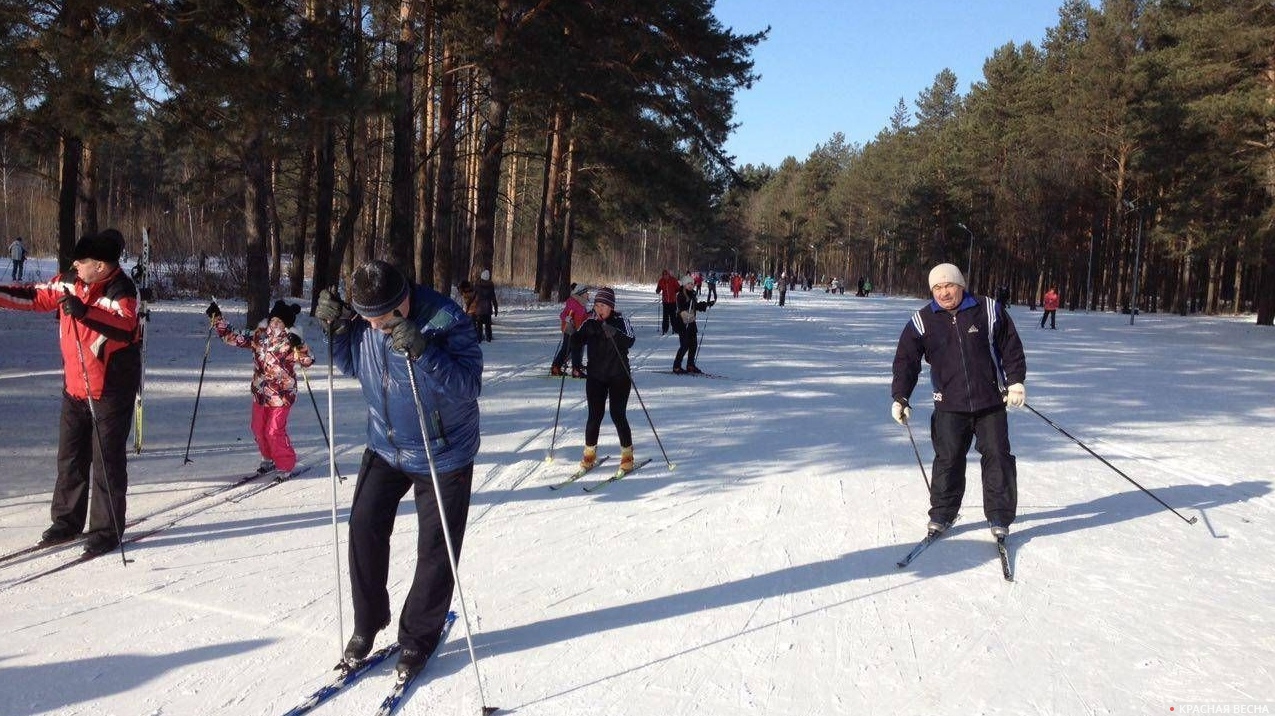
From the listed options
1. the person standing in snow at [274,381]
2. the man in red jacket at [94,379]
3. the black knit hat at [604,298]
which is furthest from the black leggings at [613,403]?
the man in red jacket at [94,379]

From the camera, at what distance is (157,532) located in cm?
564

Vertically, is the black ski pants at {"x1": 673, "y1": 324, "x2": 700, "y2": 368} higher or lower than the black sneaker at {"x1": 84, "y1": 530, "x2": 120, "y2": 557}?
higher

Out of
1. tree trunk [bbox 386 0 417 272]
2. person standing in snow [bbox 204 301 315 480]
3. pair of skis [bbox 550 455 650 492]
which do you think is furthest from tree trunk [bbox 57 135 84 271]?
pair of skis [bbox 550 455 650 492]

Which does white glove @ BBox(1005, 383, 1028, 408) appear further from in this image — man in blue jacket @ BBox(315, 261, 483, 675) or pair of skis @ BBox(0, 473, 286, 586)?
pair of skis @ BBox(0, 473, 286, 586)

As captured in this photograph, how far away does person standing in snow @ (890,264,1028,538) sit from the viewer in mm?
5656

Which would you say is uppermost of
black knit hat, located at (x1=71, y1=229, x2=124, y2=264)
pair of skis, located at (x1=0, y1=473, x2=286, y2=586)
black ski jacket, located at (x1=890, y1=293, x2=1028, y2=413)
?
black knit hat, located at (x1=71, y1=229, x2=124, y2=264)

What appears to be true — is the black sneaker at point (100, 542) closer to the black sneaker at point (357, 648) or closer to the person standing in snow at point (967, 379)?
the black sneaker at point (357, 648)

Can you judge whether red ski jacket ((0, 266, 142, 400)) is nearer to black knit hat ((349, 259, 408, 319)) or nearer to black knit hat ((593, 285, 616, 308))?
black knit hat ((349, 259, 408, 319))

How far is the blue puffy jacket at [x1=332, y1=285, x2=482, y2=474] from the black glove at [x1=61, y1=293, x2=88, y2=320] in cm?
218

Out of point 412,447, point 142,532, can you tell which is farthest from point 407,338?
point 142,532

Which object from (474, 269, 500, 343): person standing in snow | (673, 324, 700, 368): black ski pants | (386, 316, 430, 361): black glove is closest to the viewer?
(386, 316, 430, 361): black glove

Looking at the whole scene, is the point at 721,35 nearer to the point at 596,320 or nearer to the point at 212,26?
the point at 212,26

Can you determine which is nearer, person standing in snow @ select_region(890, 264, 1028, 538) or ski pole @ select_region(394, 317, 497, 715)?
ski pole @ select_region(394, 317, 497, 715)

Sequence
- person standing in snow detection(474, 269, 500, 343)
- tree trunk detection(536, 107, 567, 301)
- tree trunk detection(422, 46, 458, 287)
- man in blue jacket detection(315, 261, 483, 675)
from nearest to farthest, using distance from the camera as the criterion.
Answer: man in blue jacket detection(315, 261, 483, 675), person standing in snow detection(474, 269, 500, 343), tree trunk detection(422, 46, 458, 287), tree trunk detection(536, 107, 567, 301)
